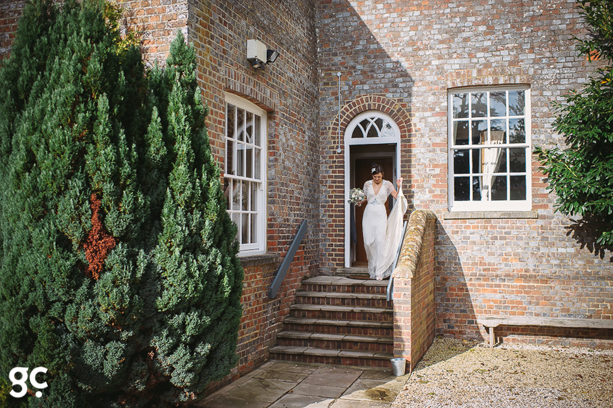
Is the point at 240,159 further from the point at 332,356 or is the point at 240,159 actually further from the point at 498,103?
the point at 498,103

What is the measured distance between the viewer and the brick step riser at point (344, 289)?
793cm

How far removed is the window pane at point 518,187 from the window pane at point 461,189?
71 centimetres

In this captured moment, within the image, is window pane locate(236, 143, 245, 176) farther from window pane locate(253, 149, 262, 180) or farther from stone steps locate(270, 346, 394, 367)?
stone steps locate(270, 346, 394, 367)

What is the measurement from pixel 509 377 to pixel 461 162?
3.77 meters

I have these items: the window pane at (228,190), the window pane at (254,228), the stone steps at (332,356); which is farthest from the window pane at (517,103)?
the window pane at (228,190)

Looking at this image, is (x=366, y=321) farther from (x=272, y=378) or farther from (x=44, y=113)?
(x=44, y=113)

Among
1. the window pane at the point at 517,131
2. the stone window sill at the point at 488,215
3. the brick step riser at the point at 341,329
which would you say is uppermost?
the window pane at the point at 517,131

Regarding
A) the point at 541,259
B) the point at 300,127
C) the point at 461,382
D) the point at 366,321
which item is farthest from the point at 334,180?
the point at 461,382

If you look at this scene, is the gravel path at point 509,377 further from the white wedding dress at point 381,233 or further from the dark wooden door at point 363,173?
the dark wooden door at point 363,173

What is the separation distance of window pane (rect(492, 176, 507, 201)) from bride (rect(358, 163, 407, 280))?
5.20 ft

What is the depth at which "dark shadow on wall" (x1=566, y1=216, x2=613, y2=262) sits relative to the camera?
8.22 metres

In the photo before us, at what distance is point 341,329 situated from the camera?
7391 mm

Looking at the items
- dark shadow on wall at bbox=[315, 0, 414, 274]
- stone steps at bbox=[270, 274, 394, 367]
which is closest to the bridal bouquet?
dark shadow on wall at bbox=[315, 0, 414, 274]

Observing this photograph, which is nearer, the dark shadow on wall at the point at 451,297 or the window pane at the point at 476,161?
the dark shadow on wall at the point at 451,297
